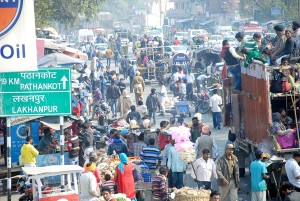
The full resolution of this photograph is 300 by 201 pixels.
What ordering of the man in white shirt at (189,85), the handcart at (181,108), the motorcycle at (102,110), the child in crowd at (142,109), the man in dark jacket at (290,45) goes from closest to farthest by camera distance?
the man in dark jacket at (290,45) → the child in crowd at (142,109) → the motorcycle at (102,110) → the handcart at (181,108) → the man in white shirt at (189,85)

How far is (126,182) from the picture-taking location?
1858cm

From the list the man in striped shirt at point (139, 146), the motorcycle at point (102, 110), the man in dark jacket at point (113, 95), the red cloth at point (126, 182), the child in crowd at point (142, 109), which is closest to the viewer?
the red cloth at point (126, 182)

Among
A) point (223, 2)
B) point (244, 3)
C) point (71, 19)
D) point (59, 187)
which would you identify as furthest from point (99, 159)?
point (223, 2)

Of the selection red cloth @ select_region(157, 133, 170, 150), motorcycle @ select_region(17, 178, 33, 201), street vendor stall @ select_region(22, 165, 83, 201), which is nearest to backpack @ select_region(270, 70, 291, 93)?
red cloth @ select_region(157, 133, 170, 150)

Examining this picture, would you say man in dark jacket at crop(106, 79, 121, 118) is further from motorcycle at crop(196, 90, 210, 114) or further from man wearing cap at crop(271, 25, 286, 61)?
man wearing cap at crop(271, 25, 286, 61)

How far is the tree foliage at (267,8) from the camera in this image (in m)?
73.7

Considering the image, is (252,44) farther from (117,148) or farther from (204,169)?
(204,169)

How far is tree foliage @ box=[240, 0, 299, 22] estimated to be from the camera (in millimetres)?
73688

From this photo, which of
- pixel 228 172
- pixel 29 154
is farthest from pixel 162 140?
pixel 228 172

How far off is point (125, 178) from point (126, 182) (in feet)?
0.25

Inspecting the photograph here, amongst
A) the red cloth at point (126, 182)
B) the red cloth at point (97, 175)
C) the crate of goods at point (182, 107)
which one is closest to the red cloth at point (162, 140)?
the red cloth at point (97, 175)

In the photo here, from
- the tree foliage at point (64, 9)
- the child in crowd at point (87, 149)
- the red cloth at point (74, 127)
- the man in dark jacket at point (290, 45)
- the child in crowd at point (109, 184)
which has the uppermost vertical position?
the tree foliage at point (64, 9)

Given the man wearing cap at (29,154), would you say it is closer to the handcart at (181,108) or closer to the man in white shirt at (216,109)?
the man in white shirt at (216,109)

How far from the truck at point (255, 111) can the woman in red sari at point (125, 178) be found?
122 inches
